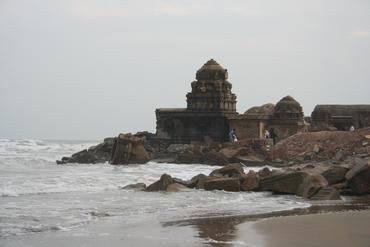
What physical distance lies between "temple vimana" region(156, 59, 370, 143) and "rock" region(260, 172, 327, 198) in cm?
1955

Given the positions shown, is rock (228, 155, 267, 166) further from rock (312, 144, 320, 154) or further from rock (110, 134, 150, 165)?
rock (110, 134, 150, 165)

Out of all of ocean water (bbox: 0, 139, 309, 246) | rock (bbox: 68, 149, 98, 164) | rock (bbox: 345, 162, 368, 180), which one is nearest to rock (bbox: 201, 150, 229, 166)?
rock (bbox: 68, 149, 98, 164)

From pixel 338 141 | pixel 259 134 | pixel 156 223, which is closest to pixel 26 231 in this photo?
pixel 156 223

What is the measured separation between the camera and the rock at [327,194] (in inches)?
537

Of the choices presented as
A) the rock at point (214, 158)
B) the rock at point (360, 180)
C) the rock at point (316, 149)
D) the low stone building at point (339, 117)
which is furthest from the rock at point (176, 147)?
the rock at point (360, 180)

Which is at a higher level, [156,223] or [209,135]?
[209,135]

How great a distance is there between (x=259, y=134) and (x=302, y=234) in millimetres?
26530

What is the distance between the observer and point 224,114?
1420 inches

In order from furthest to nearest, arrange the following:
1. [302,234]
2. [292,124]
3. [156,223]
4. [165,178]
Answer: [292,124] < [165,178] < [156,223] < [302,234]

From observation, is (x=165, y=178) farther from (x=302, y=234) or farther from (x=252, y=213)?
(x=302, y=234)

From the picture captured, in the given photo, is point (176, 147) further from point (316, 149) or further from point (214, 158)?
point (316, 149)

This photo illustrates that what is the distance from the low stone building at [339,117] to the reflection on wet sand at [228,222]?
890 inches

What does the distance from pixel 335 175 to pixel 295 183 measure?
4.36 feet

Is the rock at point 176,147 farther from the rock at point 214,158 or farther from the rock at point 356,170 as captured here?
the rock at point 356,170
